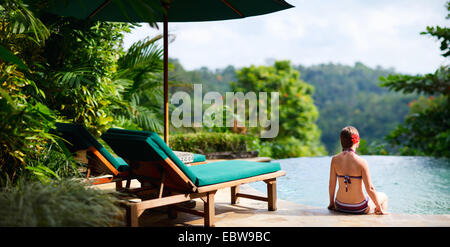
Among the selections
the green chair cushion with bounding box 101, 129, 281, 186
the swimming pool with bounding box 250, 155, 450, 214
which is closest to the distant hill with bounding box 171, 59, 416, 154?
the swimming pool with bounding box 250, 155, 450, 214

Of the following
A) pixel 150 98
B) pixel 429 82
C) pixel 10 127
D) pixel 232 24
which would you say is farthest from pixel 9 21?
pixel 232 24

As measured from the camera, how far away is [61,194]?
239 cm

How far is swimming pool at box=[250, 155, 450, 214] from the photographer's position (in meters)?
4.56

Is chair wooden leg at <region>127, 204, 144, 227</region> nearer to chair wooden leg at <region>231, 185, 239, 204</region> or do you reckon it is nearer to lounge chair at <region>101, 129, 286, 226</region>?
lounge chair at <region>101, 129, 286, 226</region>

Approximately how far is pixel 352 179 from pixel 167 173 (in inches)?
63.3

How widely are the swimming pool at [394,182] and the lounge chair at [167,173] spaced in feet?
5.62

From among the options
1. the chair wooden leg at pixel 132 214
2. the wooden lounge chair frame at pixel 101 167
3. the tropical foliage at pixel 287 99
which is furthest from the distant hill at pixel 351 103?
the chair wooden leg at pixel 132 214

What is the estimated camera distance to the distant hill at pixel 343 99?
24531 millimetres

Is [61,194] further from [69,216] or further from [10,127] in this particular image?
[10,127]

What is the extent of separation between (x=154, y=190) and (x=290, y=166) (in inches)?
179

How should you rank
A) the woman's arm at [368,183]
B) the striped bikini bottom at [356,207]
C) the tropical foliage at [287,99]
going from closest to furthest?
the woman's arm at [368,183] → the striped bikini bottom at [356,207] → the tropical foliage at [287,99]

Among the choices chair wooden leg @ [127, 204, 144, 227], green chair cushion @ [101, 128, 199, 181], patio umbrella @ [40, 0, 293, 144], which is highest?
patio umbrella @ [40, 0, 293, 144]

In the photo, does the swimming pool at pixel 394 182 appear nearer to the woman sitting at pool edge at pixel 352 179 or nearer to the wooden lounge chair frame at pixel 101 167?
the woman sitting at pool edge at pixel 352 179

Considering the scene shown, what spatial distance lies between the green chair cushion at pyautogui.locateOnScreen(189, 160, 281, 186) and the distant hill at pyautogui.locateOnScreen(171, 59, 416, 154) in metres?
19.0
